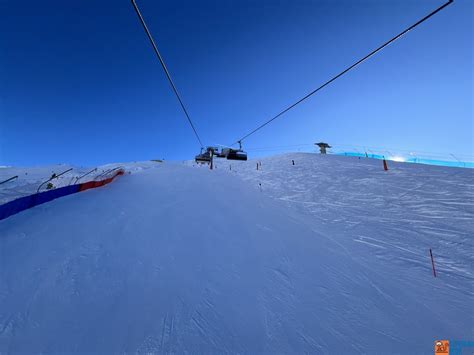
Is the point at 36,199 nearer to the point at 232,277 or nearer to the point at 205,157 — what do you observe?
the point at 232,277

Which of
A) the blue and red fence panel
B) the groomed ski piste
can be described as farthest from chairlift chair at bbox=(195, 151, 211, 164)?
the groomed ski piste

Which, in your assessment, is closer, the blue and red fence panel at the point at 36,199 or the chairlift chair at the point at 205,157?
the blue and red fence panel at the point at 36,199

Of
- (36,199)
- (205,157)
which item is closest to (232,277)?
(36,199)

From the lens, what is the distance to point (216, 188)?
13.3 metres

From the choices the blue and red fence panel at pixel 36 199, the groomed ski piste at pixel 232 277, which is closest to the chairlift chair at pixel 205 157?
the blue and red fence panel at pixel 36 199

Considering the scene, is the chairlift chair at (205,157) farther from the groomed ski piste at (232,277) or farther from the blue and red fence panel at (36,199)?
the groomed ski piste at (232,277)

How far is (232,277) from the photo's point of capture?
4.80 m

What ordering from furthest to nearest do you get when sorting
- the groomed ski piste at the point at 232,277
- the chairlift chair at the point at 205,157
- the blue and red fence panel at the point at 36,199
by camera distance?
the chairlift chair at the point at 205,157 → the blue and red fence panel at the point at 36,199 → the groomed ski piste at the point at 232,277

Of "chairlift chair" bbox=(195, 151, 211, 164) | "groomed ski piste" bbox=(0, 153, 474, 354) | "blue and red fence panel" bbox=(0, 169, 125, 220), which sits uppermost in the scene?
"chairlift chair" bbox=(195, 151, 211, 164)

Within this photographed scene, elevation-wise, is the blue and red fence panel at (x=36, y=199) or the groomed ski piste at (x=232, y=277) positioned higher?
the blue and red fence panel at (x=36, y=199)

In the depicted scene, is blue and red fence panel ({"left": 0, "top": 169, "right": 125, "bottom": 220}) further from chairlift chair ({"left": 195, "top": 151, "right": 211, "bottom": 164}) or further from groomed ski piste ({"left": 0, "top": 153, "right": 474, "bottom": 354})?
chairlift chair ({"left": 195, "top": 151, "right": 211, "bottom": 164})

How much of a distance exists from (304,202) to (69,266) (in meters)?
10.1

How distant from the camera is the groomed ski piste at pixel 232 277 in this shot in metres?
3.38

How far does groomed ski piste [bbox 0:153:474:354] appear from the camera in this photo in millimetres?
3383
